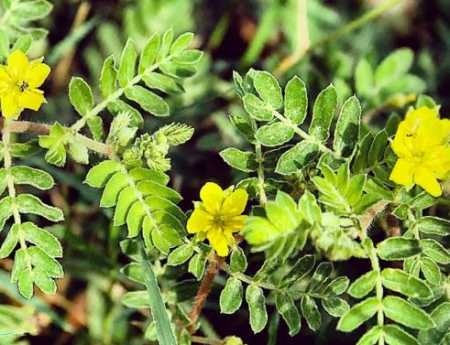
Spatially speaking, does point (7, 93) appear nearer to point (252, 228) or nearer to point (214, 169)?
point (252, 228)

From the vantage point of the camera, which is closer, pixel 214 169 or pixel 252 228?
pixel 252 228

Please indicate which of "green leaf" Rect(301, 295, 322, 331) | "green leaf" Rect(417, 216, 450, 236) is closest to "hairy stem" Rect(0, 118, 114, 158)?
"green leaf" Rect(301, 295, 322, 331)

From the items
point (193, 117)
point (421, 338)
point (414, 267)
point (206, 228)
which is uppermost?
point (193, 117)

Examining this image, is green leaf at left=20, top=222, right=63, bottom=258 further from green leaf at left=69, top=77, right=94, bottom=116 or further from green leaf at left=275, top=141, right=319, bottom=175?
green leaf at left=275, top=141, right=319, bottom=175

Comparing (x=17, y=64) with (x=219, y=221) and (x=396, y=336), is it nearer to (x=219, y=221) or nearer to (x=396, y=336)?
(x=219, y=221)

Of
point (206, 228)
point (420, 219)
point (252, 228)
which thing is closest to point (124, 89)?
point (206, 228)

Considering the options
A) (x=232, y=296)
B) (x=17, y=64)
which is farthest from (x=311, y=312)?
(x=17, y=64)

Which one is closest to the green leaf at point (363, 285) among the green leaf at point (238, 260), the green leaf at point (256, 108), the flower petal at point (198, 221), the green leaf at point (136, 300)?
the green leaf at point (238, 260)
